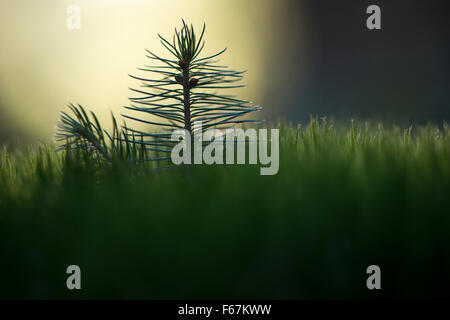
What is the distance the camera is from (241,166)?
671mm

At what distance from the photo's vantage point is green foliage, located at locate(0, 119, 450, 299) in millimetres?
422

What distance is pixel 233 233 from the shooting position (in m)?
0.47

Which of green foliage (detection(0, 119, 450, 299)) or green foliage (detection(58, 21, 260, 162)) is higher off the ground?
green foliage (detection(58, 21, 260, 162))

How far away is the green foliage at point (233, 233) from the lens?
0.42 m

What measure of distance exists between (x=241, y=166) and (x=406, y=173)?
0.29 meters

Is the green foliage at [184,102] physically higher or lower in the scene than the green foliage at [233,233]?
higher

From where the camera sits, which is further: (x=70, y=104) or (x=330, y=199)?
(x=70, y=104)
